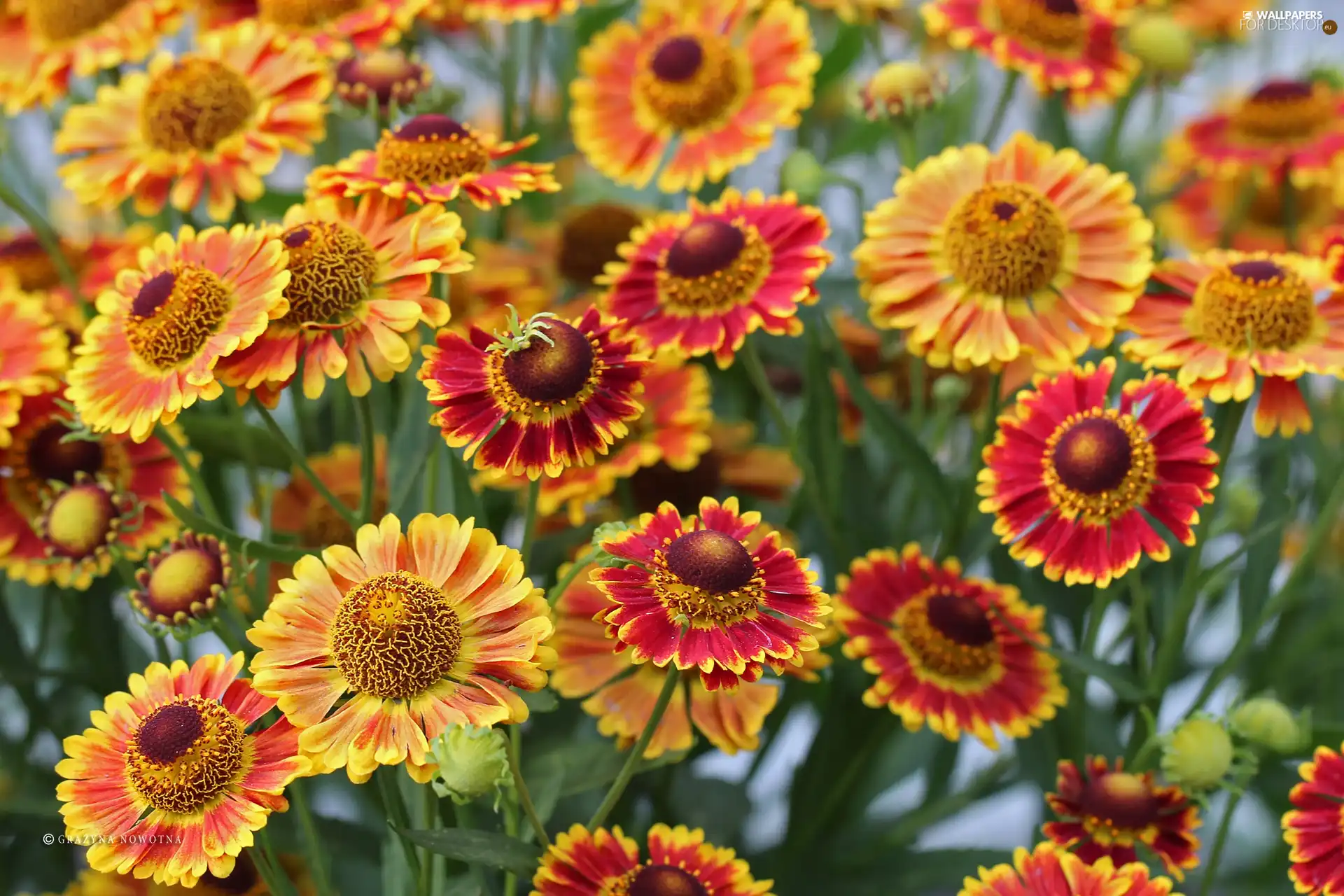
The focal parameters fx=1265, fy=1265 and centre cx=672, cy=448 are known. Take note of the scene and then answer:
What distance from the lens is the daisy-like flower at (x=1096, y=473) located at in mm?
692

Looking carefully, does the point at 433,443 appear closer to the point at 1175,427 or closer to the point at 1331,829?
the point at 1175,427

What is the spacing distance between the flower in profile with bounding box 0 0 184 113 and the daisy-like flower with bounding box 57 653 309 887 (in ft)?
1.93

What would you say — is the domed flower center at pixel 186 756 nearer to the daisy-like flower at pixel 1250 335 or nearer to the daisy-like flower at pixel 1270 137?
the daisy-like flower at pixel 1250 335

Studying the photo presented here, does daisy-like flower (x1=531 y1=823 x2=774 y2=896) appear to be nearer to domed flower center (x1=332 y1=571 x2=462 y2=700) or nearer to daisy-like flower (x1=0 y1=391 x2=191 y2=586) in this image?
domed flower center (x1=332 y1=571 x2=462 y2=700)

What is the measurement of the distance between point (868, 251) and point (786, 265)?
0.06 metres

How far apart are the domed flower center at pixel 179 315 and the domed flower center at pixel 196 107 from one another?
242 mm

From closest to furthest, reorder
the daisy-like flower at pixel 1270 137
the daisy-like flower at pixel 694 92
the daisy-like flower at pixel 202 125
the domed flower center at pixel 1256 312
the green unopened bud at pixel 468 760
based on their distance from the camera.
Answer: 1. the green unopened bud at pixel 468 760
2. the domed flower center at pixel 1256 312
3. the daisy-like flower at pixel 202 125
4. the daisy-like flower at pixel 694 92
5. the daisy-like flower at pixel 1270 137

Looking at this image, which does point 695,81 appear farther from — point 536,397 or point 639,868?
point 639,868

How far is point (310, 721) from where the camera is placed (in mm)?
568

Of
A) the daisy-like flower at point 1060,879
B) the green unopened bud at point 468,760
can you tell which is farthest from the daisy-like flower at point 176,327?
the daisy-like flower at point 1060,879

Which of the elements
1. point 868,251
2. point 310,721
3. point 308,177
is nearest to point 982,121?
point 868,251

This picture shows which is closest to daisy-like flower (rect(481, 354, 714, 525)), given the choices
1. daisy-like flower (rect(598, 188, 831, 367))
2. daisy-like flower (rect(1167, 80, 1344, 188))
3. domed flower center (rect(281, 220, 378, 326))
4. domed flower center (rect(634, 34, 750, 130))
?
daisy-like flower (rect(598, 188, 831, 367))

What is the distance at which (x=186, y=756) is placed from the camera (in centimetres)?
58

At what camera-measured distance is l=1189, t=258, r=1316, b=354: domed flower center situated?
0.76 metres
